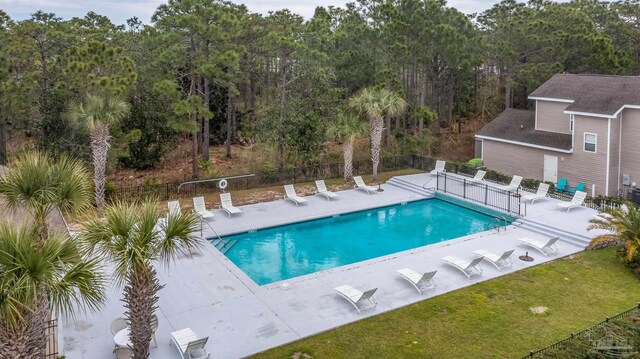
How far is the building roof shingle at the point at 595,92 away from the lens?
23.1 m

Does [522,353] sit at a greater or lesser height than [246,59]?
lesser

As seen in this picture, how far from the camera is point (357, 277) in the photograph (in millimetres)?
14625

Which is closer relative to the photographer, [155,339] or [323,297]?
[155,339]

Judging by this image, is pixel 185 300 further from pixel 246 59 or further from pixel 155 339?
pixel 246 59

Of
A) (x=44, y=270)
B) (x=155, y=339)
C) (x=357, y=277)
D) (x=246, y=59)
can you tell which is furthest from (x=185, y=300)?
(x=246, y=59)

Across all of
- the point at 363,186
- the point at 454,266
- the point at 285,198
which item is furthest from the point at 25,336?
the point at 363,186

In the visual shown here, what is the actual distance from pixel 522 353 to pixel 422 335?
210cm

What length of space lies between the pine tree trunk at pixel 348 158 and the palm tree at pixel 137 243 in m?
17.1

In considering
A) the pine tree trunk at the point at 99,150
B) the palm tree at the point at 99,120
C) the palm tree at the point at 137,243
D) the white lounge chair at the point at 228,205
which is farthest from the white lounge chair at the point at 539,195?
the pine tree trunk at the point at 99,150

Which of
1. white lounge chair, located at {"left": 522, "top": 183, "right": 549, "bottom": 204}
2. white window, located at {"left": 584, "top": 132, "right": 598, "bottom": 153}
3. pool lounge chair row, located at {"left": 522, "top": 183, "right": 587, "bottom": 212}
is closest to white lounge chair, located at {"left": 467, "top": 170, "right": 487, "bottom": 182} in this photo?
pool lounge chair row, located at {"left": 522, "top": 183, "right": 587, "bottom": 212}

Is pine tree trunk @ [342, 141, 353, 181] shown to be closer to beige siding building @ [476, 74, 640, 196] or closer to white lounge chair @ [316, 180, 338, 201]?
white lounge chair @ [316, 180, 338, 201]

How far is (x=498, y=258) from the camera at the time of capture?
15.1 meters

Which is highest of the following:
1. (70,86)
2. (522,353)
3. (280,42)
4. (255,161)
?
(280,42)

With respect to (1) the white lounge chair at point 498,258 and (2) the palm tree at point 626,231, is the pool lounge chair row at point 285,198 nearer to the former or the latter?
(1) the white lounge chair at point 498,258
